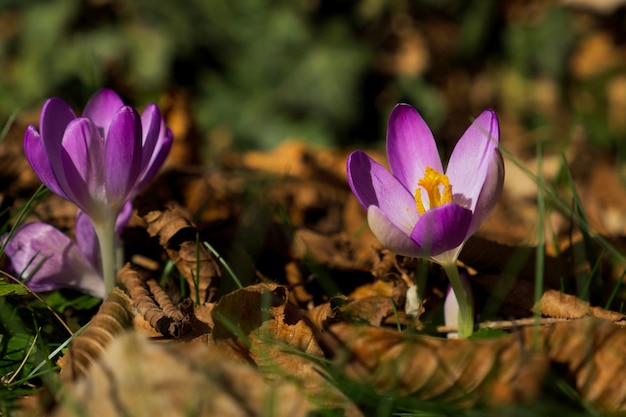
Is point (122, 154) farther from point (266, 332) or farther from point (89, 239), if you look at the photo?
point (266, 332)

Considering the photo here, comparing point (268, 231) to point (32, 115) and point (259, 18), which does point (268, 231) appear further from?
point (259, 18)

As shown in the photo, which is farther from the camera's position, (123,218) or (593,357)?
(123,218)

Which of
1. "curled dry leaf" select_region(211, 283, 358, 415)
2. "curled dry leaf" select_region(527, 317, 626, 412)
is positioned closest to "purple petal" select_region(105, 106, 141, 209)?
"curled dry leaf" select_region(211, 283, 358, 415)

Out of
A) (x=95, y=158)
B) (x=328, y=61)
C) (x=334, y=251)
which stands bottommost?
(x=334, y=251)

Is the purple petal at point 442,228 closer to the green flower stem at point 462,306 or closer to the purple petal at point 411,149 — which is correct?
the green flower stem at point 462,306

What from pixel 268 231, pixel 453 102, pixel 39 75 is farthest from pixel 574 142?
pixel 39 75

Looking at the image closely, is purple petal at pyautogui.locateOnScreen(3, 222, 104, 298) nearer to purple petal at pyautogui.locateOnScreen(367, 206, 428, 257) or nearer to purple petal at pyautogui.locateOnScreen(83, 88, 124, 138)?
purple petal at pyautogui.locateOnScreen(83, 88, 124, 138)

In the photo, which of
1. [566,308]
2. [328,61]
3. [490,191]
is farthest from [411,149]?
[328,61]

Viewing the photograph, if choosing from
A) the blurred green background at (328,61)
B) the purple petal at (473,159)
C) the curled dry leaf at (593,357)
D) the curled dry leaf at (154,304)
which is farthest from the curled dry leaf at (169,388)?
the blurred green background at (328,61)
